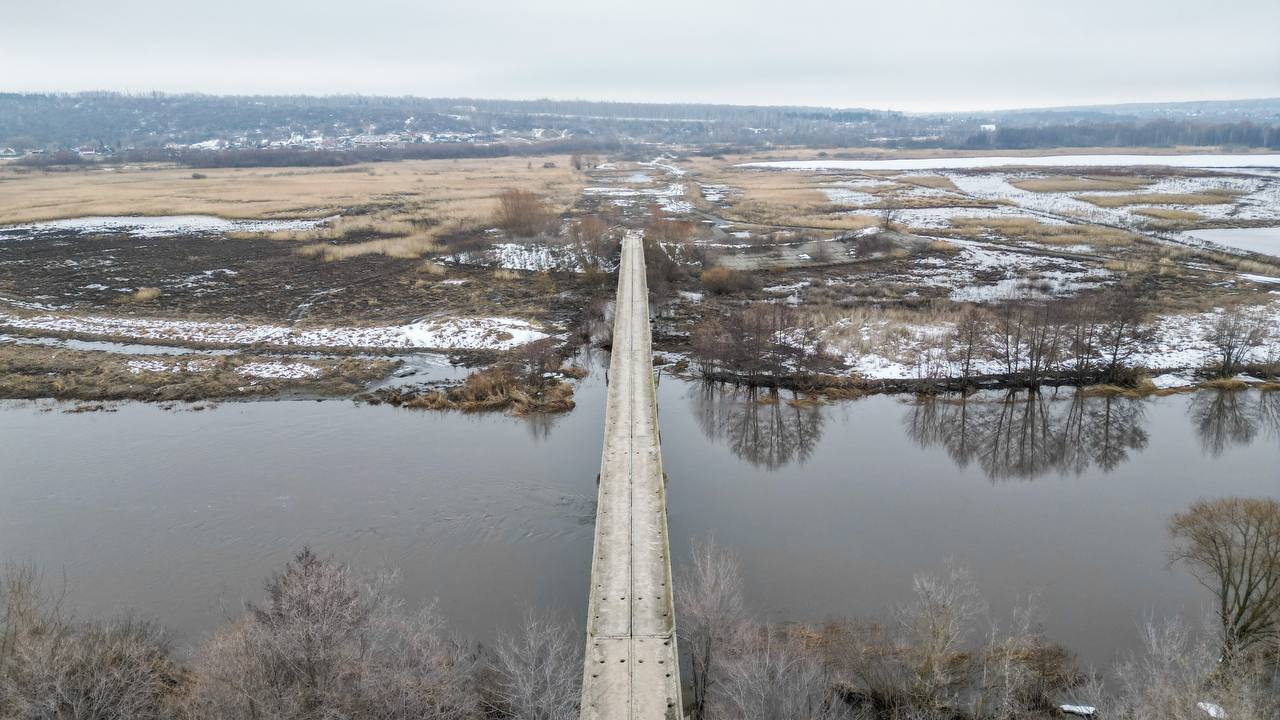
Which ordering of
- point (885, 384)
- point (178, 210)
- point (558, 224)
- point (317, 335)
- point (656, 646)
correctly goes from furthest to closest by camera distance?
point (178, 210), point (558, 224), point (317, 335), point (885, 384), point (656, 646)

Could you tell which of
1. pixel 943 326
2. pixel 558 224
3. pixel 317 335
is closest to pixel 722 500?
pixel 943 326

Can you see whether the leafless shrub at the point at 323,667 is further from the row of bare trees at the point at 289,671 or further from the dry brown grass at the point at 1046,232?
the dry brown grass at the point at 1046,232

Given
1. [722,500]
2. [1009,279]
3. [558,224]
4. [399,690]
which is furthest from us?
[558,224]

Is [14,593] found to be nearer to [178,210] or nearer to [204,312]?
[204,312]

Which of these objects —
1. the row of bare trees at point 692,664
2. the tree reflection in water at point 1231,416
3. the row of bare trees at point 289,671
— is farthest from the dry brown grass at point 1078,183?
the row of bare trees at point 289,671

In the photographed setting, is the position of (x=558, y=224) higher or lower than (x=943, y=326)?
higher

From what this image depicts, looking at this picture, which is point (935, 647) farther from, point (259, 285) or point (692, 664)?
point (259, 285)
